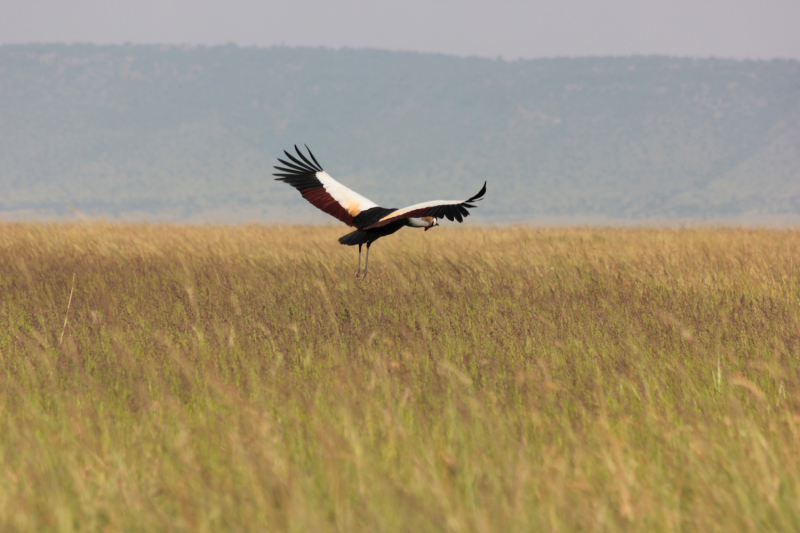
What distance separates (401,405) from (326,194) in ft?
15.7

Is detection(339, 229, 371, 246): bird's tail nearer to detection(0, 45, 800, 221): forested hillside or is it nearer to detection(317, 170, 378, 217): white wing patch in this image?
→ detection(317, 170, 378, 217): white wing patch

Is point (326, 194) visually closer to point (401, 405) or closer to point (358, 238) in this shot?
point (358, 238)

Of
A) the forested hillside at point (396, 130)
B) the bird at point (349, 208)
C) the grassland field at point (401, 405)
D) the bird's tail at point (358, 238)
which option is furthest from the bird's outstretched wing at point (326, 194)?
the forested hillside at point (396, 130)

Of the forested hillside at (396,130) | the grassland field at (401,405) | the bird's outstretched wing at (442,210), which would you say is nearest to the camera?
the grassland field at (401,405)

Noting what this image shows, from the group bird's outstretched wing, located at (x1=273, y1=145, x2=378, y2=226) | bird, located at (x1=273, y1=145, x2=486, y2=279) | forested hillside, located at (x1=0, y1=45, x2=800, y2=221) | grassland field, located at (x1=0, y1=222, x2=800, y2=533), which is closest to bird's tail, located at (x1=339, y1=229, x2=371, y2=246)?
bird, located at (x1=273, y1=145, x2=486, y2=279)

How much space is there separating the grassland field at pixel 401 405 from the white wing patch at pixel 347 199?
744mm

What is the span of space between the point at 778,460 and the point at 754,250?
26.5ft

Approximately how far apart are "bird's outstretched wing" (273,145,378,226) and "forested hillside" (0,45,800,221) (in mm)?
85788

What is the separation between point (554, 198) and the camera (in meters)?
108

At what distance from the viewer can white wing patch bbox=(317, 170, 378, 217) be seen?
7453 mm

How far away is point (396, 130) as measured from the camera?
426ft

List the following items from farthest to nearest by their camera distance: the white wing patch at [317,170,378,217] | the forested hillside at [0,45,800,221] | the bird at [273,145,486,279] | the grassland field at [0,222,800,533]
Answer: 1. the forested hillside at [0,45,800,221]
2. the white wing patch at [317,170,378,217]
3. the bird at [273,145,486,279]
4. the grassland field at [0,222,800,533]

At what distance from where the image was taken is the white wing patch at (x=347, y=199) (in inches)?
293

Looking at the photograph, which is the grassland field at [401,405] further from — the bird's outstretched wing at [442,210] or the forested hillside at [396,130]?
the forested hillside at [396,130]
